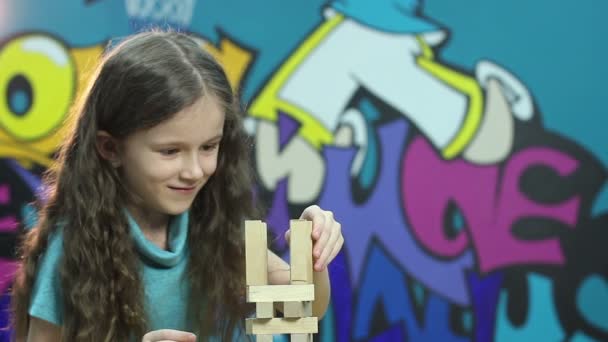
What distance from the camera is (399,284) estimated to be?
2.72 m

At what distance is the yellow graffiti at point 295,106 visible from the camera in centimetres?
268

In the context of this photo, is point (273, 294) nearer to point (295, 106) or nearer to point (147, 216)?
point (147, 216)

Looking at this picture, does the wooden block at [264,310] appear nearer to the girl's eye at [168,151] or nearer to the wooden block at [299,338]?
the wooden block at [299,338]

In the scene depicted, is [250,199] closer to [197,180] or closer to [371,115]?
[197,180]

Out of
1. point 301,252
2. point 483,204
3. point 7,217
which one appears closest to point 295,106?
point 483,204

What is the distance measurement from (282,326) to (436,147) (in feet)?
5.67

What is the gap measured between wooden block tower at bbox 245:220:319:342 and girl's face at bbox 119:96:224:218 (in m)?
0.17

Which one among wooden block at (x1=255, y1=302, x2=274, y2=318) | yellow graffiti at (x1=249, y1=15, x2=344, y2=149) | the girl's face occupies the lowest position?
wooden block at (x1=255, y1=302, x2=274, y2=318)

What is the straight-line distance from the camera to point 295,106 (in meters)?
2.69

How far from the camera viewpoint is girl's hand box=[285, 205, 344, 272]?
3.90 feet

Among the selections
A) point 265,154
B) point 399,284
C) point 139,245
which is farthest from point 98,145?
point 399,284

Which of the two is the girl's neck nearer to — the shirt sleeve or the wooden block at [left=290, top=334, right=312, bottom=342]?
the shirt sleeve

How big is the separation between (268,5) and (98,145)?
143cm

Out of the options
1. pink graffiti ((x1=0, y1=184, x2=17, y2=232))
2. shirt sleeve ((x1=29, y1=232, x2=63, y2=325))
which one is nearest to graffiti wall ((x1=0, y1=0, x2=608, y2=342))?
pink graffiti ((x1=0, y1=184, x2=17, y2=232))
